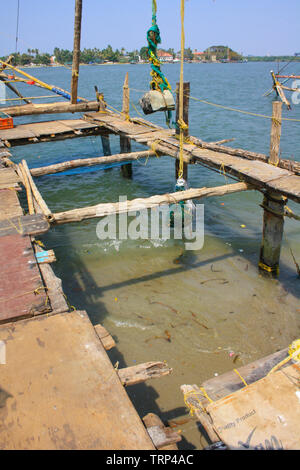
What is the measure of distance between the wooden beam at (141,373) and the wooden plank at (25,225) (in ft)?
8.72

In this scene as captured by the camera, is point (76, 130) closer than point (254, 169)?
No

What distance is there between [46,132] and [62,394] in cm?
947

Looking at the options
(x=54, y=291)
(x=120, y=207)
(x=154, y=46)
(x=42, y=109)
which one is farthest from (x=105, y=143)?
(x=54, y=291)

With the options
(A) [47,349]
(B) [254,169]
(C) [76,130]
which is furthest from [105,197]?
(A) [47,349]

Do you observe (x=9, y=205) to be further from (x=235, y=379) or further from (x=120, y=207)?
(x=235, y=379)

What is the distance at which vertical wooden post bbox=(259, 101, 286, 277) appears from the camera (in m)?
6.71

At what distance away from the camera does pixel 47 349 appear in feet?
10.7

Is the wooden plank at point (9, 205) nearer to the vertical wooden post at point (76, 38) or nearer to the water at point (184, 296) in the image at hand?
the water at point (184, 296)

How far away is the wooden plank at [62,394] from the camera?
2.54 meters

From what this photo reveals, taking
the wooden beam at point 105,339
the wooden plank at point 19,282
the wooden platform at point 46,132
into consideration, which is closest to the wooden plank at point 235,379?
the wooden beam at point 105,339
